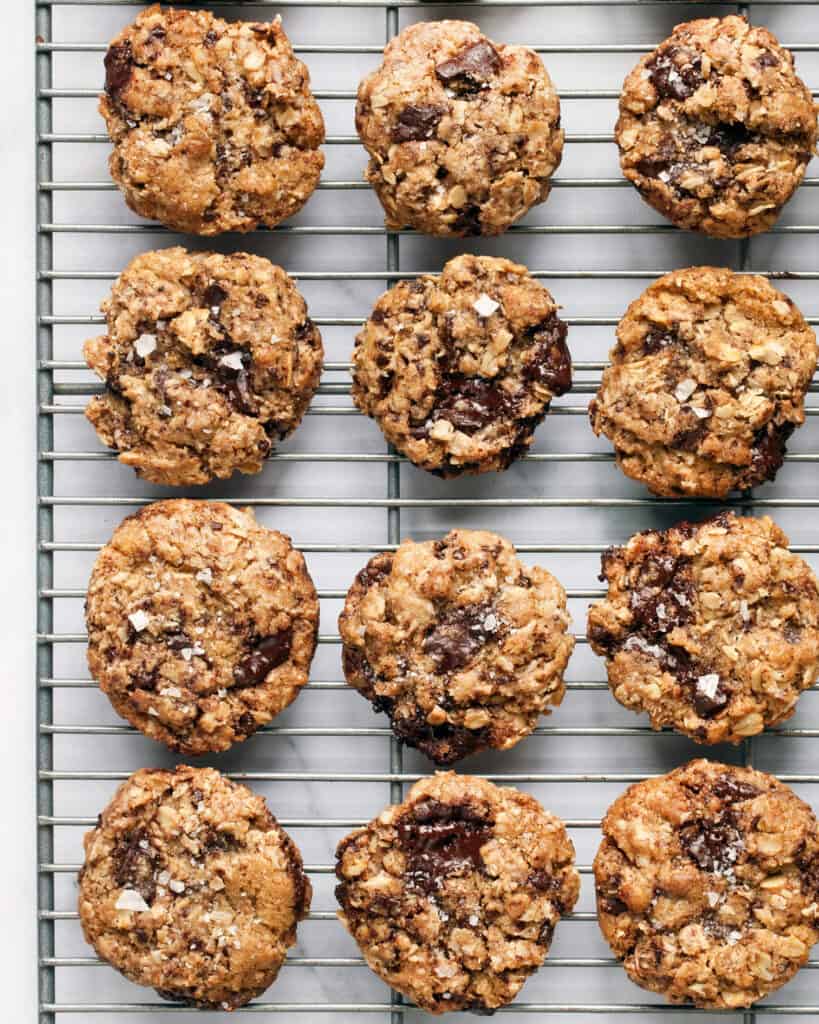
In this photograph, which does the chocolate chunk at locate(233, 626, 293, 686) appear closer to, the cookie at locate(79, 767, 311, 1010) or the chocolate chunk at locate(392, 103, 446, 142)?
the cookie at locate(79, 767, 311, 1010)

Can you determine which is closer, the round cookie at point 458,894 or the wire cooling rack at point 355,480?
the round cookie at point 458,894

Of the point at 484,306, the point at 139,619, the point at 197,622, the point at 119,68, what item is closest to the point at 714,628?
the point at 484,306

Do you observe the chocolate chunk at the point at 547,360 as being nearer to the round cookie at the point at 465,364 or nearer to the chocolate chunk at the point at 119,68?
the round cookie at the point at 465,364

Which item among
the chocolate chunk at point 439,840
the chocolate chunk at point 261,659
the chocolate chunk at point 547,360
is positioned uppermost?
the chocolate chunk at point 547,360

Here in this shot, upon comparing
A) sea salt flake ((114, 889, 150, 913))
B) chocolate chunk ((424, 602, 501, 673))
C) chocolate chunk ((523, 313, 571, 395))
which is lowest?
sea salt flake ((114, 889, 150, 913))

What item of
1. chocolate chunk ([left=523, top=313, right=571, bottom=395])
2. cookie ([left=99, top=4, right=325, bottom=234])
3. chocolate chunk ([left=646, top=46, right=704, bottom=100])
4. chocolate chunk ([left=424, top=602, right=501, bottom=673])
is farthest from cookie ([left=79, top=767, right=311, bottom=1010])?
chocolate chunk ([left=646, top=46, right=704, bottom=100])

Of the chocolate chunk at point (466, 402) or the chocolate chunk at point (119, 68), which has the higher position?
the chocolate chunk at point (119, 68)

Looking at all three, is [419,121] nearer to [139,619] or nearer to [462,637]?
[462,637]

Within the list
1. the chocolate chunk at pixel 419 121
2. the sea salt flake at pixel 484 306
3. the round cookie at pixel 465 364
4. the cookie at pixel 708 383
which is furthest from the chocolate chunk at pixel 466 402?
the chocolate chunk at pixel 419 121
